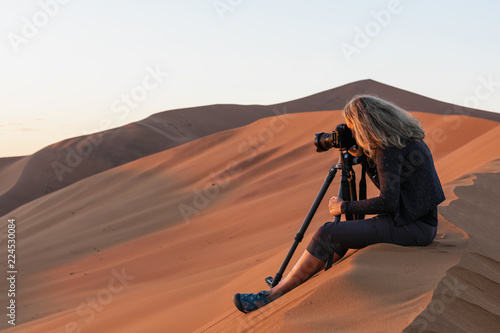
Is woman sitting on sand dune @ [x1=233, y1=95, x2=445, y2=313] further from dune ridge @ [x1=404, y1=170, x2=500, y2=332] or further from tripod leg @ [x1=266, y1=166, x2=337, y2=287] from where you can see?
dune ridge @ [x1=404, y1=170, x2=500, y2=332]

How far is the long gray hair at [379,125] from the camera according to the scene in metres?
3.36

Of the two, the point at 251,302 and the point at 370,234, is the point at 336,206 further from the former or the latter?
the point at 251,302

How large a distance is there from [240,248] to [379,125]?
6440mm

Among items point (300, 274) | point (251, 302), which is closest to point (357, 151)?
point (300, 274)

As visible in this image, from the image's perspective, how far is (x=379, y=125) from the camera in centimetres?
337

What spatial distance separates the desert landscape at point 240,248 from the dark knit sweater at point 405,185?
11.0 inches

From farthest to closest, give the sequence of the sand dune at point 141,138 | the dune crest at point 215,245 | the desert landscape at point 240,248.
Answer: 1. the sand dune at point 141,138
2. the dune crest at point 215,245
3. the desert landscape at point 240,248

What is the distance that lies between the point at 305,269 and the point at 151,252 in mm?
8599

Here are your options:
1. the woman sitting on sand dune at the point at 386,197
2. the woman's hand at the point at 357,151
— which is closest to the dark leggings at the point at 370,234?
the woman sitting on sand dune at the point at 386,197

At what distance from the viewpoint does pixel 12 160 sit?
56.5 meters

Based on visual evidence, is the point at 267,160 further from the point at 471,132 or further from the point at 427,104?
the point at 427,104

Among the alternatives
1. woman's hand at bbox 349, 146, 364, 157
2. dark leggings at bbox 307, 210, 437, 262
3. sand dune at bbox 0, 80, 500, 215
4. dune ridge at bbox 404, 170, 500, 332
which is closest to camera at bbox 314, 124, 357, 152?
woman's hand at bbox 349, 146, 364, 157

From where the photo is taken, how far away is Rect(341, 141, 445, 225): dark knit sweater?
3.37 meters

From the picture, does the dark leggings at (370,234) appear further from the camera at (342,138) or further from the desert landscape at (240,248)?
the camera at (342,138)
